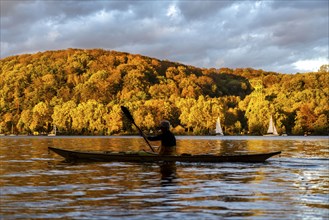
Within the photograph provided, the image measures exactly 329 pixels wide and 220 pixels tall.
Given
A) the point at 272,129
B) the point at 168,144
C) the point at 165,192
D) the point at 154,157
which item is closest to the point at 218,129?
the point at 272,129

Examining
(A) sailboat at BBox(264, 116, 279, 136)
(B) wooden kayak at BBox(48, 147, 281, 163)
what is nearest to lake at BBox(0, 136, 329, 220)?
(B) wooden kayak at BBox(48, 147, 281, 163)

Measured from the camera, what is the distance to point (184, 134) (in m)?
157

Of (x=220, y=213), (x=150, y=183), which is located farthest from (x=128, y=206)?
(x=150, y=183)

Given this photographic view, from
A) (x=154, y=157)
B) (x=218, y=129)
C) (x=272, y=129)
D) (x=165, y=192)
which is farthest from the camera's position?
(x=218, y=129)

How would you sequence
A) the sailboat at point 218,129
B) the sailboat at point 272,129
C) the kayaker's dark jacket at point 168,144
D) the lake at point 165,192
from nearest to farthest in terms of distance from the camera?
the lake at point 165,192
the kayaker's dark jacket at point 168,144
the sailboat at point 272,129
the sailboat at point 218,129

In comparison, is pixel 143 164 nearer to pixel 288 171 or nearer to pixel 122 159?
pixel 122 159

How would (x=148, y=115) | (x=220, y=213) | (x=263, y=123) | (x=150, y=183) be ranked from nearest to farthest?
(x=220, y=213) < (x=150, y=183) < (x=263, y=123) < (x=148, y=115)

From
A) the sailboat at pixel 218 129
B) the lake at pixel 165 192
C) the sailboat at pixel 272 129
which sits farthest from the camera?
the sailboat at pixel 218 129

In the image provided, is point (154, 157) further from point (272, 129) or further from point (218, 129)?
point (218, 129)

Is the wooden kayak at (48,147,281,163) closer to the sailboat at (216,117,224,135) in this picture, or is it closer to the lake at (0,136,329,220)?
the lake at (0,136,329,220)

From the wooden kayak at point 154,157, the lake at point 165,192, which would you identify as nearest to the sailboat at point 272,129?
the wooden kayak at point 154,157

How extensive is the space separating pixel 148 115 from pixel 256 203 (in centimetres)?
13902

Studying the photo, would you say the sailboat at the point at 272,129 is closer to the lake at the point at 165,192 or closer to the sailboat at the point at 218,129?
the sailboat at the point at 218,129

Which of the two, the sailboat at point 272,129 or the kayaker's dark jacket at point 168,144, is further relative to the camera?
the sailboat at point 272,129
